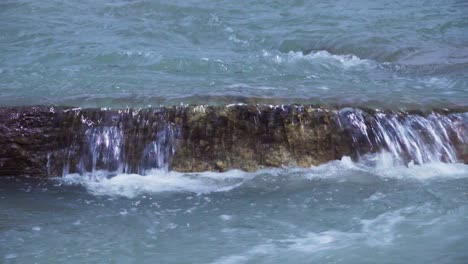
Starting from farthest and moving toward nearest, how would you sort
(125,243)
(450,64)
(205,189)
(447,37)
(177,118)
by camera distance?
1. (447,37)
2. (450,64)
3. (177,118)
4. (205,189)
5. (125,243)

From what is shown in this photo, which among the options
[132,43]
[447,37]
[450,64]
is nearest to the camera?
[450,64]

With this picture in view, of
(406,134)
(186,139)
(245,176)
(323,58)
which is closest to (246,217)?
(245,176)

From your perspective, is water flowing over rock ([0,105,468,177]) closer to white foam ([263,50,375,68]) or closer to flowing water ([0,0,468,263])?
flowing water ([0,0,468,263])

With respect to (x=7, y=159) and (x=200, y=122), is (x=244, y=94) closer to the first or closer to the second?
(x=200, y=122)

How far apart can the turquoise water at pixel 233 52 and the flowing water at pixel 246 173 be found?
0.14 feet

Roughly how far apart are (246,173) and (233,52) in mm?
4289

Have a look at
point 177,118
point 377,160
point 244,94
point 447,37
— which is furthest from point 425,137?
point 447,37

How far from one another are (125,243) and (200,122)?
164 cm

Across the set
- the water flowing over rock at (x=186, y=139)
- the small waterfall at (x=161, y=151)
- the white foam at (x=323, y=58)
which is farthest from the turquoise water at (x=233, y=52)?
the small waterfall at (x=161, y=151)

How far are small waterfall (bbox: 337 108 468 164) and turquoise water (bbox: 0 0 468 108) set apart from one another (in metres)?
0.27

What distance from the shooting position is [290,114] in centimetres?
621

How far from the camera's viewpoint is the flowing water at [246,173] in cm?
479

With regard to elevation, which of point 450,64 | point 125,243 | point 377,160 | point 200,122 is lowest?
point 125,243

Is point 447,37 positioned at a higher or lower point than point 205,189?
higher
